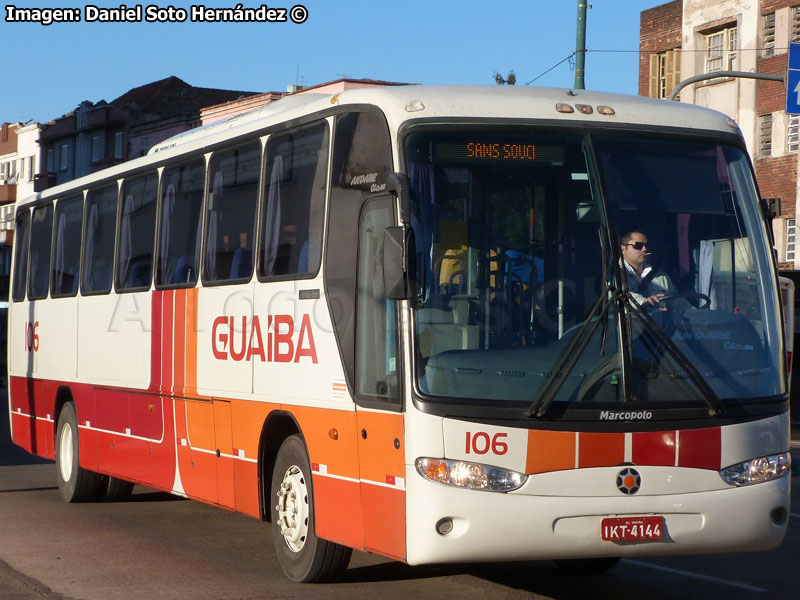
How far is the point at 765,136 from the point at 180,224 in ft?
103

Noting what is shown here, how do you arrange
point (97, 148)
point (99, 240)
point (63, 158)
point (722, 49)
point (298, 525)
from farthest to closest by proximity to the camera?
point (63, 158) → point (97, 148) → point (722, 49) → point (99, 240) → point (298, 525)

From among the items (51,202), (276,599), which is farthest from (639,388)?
(51,202)

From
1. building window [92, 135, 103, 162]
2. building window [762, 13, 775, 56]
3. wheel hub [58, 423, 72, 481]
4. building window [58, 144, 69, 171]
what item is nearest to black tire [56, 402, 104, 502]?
wheel hub [58, 423, 72, 481]

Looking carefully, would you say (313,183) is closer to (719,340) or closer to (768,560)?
(719,340)

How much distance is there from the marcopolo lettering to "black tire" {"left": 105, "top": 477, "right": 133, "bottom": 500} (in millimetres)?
8080

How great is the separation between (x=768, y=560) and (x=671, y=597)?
6.74 ft

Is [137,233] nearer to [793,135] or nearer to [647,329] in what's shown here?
[647,329]

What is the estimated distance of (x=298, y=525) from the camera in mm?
9742

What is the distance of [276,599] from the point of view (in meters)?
9.03

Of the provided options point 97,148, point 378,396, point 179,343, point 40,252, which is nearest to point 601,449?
point 378,396

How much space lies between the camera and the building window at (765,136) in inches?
1596

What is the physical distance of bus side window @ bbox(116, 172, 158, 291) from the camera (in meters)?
13.0

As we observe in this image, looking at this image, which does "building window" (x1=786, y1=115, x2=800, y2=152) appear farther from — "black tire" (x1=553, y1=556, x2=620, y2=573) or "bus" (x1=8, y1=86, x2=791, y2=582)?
"bus" (x1=8, y1=86, x2=791, y2=582)

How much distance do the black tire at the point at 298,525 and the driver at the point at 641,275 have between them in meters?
2.60
